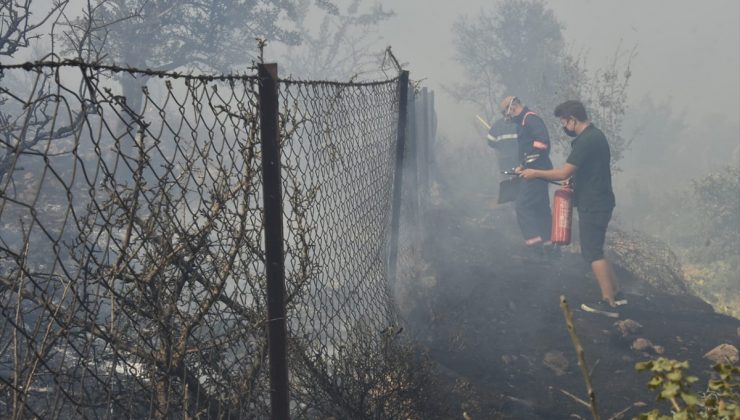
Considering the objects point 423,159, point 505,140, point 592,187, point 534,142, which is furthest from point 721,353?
point 505,140

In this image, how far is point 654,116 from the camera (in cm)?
2405

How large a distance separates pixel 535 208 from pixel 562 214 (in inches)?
52.4

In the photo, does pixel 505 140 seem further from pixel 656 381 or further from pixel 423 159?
pixel 656 381

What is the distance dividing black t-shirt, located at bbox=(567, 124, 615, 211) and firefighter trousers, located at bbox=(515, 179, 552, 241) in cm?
186

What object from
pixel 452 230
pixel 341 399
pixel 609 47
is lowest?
pixel 341 399

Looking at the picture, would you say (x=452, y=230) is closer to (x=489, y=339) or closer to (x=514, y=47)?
(x=489, y=339)

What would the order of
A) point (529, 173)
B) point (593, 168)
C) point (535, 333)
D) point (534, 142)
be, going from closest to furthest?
point (535, 333) → point (593, 168) → point (529, 173) → point (534, 142)

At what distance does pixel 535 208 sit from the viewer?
803cm

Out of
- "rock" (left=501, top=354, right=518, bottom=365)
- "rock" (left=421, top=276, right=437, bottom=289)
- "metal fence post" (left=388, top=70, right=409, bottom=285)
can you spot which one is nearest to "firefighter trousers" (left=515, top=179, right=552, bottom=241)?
"rock" (left=421, top=276, right=437, bottom=289)

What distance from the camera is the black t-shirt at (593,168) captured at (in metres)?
5.90

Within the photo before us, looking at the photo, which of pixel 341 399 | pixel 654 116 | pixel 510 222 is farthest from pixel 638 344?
pixel 654 116

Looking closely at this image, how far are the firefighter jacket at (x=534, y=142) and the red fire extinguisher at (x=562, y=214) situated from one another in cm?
138

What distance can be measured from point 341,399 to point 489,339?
3.03 metres

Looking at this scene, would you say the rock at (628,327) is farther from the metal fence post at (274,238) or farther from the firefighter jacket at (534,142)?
the metal fence post at (274,238)
